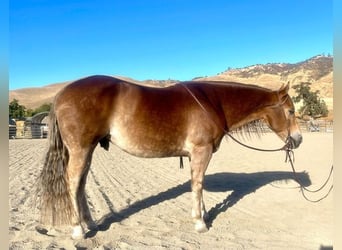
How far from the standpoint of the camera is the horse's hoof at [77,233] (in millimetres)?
4602

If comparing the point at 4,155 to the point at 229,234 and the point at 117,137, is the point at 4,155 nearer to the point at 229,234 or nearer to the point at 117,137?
the point at 117,137

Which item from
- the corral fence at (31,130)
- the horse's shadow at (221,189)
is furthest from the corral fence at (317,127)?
the horse's shadow at (221,189)

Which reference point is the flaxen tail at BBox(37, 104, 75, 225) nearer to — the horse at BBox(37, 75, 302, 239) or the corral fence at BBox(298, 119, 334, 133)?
the horse at BBox(37, 75, 302, 239)

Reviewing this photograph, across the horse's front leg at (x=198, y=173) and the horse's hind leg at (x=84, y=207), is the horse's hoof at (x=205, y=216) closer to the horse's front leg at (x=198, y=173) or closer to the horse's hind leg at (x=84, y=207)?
the horse's front leg at (x=198, y=173)

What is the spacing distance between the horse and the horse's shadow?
2.25 feet

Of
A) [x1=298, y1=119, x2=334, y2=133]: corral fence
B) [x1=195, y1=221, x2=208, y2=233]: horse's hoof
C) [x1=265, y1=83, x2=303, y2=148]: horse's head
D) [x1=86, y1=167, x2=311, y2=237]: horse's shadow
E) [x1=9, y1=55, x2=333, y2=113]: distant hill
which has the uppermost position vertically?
[x1=9, y1=55, x2=333, y2=113]: distant hill

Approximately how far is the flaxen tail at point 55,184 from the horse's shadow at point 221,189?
51cm

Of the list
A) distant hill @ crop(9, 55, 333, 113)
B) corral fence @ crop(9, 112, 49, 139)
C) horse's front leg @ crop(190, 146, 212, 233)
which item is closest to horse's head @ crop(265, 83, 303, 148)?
horse's front leg @ crop(190, 146, 212, 233)

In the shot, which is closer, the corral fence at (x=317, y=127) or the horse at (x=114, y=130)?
the horse at (x=114, y=130)

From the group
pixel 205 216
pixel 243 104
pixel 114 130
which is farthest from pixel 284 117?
pixel 114 130

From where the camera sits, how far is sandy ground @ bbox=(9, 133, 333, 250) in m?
4.52

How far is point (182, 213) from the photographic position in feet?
19.7

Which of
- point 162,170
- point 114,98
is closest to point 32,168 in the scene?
point 162,170

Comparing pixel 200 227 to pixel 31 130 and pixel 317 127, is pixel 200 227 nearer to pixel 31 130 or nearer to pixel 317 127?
pixel 31 130
